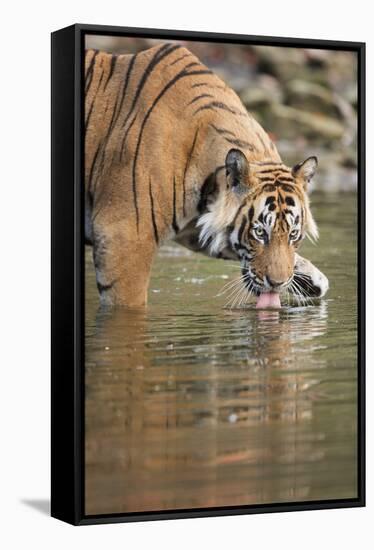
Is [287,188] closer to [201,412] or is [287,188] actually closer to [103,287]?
[103,287]

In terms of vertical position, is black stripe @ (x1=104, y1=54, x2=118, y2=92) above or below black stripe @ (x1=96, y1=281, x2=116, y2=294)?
above

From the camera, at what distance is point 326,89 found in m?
8.79

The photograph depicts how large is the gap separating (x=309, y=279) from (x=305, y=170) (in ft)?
1.94

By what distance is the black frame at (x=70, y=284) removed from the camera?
7875 mm

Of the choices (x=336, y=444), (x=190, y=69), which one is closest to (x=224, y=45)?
(x=190, y=69)

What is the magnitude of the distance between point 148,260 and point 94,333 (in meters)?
0.57

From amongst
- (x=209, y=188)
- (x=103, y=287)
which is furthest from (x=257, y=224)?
(x=103, y=287)

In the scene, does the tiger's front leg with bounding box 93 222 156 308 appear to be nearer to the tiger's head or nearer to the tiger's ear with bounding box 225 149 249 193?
the tiger's head

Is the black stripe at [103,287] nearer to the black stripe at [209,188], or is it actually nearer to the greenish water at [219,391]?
the greenish water at [219,391]

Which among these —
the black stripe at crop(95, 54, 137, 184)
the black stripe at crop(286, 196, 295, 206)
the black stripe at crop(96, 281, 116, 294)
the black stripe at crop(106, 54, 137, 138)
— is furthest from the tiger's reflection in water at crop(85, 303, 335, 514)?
the black stripe at crop(106, 54, 137, 138)

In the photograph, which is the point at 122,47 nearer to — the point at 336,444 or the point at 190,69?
the point at 190,69

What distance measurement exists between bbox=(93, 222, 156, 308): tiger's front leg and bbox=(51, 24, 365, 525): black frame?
278mm

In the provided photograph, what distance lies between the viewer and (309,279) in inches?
341

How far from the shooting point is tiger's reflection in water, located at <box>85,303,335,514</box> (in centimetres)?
795
